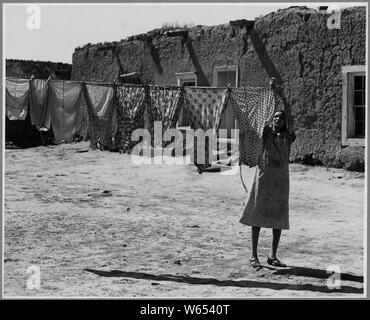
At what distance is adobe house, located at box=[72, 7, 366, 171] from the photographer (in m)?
12.0

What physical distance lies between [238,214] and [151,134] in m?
2.18

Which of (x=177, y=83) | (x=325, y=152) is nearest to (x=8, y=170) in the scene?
(x=177, y=83)

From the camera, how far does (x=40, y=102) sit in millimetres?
8188

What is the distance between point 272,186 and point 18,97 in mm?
4190

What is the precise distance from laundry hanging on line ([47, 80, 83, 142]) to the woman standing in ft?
10.4

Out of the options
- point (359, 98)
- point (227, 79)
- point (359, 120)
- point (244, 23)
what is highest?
point (244, 23)

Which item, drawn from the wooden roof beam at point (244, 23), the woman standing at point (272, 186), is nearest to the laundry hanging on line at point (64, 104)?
the woman standing at point (272, 186)

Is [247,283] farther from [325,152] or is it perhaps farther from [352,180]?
[325,152]

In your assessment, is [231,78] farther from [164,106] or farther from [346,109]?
[164,106]

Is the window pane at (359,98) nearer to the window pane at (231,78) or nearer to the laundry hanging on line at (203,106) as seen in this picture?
the window pane at (231,78)

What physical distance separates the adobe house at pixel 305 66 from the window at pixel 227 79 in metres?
0.03

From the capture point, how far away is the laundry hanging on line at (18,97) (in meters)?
8.19

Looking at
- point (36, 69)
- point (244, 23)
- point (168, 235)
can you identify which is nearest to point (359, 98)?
point (244, 23)

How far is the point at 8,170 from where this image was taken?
1386cm
